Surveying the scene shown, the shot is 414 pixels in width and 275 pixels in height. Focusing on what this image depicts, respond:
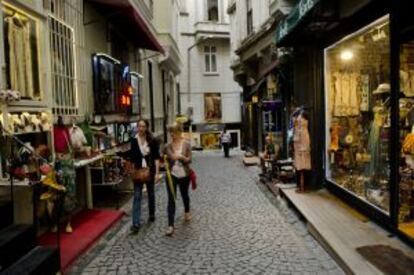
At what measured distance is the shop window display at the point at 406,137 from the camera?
623 cm

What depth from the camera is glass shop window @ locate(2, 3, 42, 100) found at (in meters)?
6.44

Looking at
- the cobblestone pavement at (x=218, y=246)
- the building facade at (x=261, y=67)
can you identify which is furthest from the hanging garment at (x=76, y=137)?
the building facade at (x=261, y=67)

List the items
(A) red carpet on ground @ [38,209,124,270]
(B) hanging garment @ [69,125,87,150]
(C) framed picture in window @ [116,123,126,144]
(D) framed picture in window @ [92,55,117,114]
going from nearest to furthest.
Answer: (A) red carpet on ground @ [38,209,124,270], (B) hanging garment @ [69,125,87,150], (D) framed picture in window @ [92,55,117,114], (C) framed picture in window @ [116,123,126,144]

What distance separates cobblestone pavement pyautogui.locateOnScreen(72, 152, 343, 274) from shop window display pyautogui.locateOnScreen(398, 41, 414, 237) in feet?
4.04

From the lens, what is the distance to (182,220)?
27.7 feet

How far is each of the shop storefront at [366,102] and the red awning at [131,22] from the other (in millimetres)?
3388

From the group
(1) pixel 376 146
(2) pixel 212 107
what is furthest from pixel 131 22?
(2) pixel 212 107

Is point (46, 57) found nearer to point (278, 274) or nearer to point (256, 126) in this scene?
point (278, 274)

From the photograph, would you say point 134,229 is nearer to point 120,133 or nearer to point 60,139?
point 60,139

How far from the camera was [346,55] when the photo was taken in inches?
348

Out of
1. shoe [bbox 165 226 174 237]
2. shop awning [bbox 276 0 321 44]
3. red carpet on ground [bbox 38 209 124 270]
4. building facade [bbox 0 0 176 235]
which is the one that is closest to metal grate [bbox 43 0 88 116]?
building facade [bbox 0 0 176 235]

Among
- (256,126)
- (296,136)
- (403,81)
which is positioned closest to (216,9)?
(256,126)

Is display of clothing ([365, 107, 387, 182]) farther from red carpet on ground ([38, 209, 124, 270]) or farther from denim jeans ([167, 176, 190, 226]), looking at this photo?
red carpet on ground ([38, 209, 124, 270])

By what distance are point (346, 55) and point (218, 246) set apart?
4.46 m
